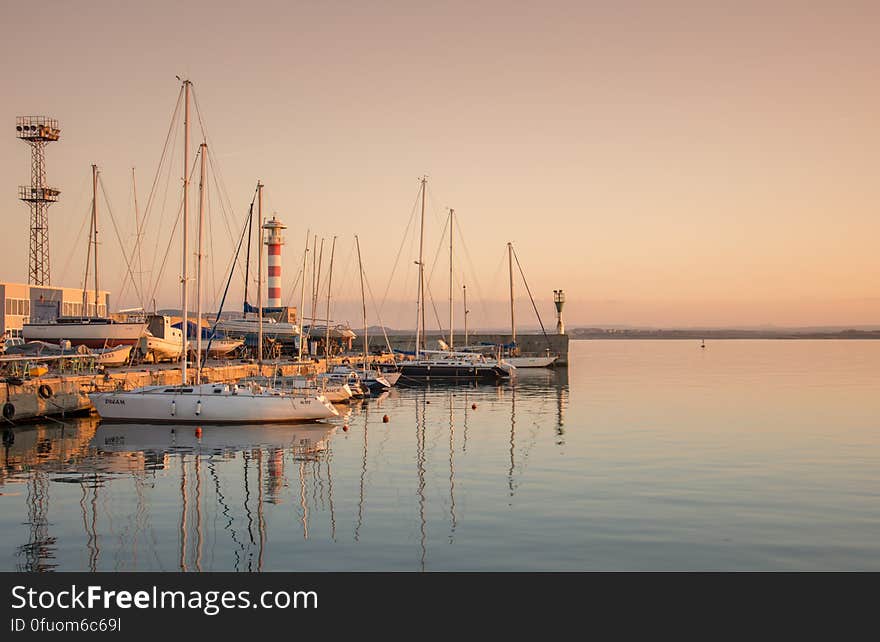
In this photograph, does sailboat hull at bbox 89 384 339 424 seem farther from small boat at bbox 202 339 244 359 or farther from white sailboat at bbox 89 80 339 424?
small boat at bbox 202 339 244 359

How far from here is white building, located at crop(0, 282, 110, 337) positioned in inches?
3031

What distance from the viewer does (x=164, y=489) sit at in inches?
993

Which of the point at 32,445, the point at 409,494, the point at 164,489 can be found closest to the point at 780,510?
the point at 409,494

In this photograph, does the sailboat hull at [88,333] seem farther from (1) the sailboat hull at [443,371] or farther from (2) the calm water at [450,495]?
(1) the sailboat hull at [443,371]

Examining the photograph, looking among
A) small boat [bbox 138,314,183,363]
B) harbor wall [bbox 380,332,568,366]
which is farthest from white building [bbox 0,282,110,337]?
harbor wall [bbox 380,332,568,366]

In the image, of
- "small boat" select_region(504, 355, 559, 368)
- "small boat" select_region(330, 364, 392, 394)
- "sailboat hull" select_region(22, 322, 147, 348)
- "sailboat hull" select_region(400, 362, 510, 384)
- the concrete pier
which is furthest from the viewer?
"small boat" select_region(504, 355, 559, 368)

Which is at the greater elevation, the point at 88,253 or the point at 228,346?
the point at 88,253

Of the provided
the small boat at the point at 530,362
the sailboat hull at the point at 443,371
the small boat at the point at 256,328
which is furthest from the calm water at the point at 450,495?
the small boat at the point at 530,362

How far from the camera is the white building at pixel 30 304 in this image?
77.0m

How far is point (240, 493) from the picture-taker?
973 inches

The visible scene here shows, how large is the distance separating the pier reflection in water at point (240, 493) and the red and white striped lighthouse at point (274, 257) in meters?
69.4

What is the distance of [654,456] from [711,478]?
5049 mm

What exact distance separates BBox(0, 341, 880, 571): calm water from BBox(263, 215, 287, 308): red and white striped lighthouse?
67572 mm

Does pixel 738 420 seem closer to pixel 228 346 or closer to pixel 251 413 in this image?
pixel 251 413
